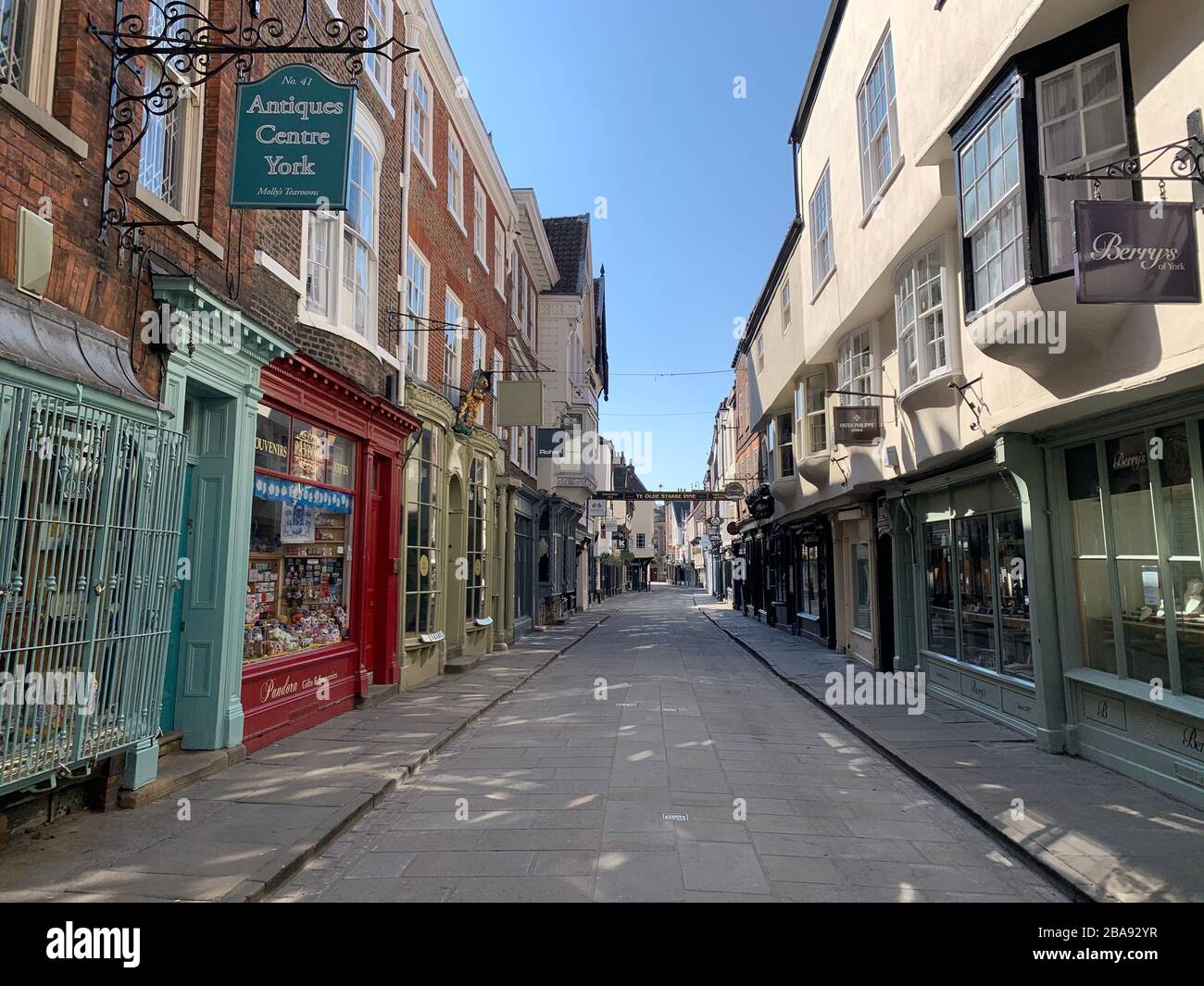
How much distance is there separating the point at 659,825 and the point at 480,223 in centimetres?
1573

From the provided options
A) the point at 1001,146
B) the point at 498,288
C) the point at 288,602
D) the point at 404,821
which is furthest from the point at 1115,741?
the point at 498,288

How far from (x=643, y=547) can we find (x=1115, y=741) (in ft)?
279

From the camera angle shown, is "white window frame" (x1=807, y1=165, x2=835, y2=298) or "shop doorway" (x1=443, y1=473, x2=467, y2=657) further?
"shop doorway" (x1=443, y1=473, x2=467, y2=657)

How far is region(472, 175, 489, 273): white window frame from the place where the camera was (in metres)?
17.9

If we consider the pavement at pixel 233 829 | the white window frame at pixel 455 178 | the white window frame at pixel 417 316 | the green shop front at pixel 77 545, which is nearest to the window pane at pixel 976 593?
the pavement at pixel 233 829

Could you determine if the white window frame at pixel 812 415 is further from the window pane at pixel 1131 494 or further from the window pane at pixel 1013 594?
the window pane at pixel 1131 494

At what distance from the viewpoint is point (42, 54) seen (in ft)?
18.0

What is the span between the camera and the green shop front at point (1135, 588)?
21.2 feet

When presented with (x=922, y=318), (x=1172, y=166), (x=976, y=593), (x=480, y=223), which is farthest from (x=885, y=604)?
(x=480, y=223)

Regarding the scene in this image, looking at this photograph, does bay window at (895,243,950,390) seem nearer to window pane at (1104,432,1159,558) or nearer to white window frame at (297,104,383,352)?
window pane at (1104,432,1159,558)

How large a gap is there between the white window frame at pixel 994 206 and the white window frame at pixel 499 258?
13.1 metres

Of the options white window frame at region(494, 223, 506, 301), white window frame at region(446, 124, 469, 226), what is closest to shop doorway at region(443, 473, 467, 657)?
white window frame at region(446, 124, 469, 226)

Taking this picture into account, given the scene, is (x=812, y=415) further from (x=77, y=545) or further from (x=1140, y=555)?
(x=77, y=545)

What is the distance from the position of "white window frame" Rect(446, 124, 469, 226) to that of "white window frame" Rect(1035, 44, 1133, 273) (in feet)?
37.2
